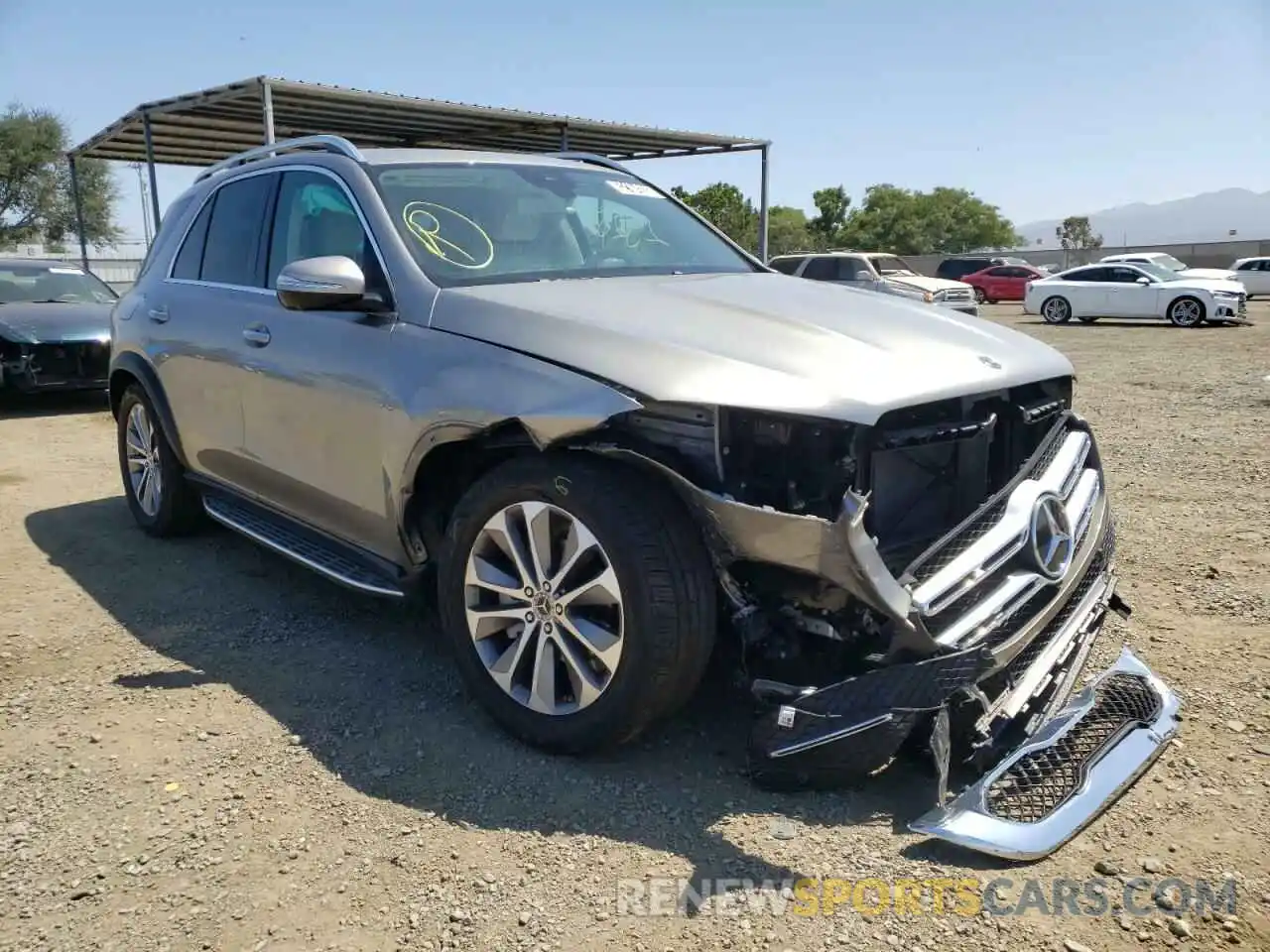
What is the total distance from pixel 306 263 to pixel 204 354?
1463 mm

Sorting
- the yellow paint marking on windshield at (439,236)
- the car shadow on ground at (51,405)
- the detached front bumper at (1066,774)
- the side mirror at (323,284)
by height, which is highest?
the yellow paint marking on windshield at (439,236)

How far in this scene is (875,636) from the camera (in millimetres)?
2664

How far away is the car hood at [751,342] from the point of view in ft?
8.70

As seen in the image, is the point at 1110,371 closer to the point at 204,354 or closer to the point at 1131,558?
the point at 1131,558

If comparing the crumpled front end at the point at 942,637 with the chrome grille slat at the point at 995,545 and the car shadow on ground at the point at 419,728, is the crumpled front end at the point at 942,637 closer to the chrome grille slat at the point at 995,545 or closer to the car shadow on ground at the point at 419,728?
the chrome grille slat at the point at 995,545

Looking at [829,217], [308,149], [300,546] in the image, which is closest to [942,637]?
[300,546]

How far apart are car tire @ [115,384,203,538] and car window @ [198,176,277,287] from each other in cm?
96

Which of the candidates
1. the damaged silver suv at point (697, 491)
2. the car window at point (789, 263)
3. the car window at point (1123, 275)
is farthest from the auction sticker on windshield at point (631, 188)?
the car window at point (1123, 275)

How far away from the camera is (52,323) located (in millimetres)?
10219

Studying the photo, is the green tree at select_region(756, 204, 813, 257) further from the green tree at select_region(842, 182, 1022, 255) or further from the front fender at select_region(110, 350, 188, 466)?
the front fender at select_region(110, 350, 188, 466)

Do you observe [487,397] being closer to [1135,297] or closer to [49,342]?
[49,342]

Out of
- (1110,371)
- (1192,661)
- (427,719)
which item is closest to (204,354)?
(427,719)

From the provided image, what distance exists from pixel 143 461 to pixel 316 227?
234cm

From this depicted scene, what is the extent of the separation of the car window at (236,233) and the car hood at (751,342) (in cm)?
159
